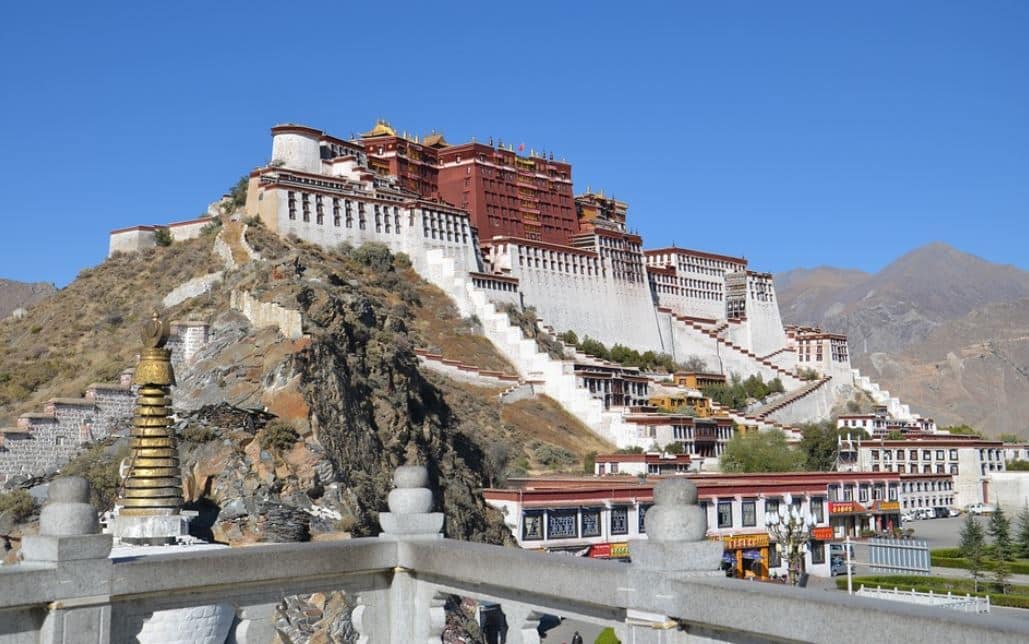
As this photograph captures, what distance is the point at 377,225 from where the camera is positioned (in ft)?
210

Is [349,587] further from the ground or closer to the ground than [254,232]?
closer to the ground

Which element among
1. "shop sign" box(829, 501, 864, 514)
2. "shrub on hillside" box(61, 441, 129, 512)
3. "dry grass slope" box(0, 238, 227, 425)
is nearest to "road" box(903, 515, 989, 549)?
"shop sign" box(829, 501, 864, 514)

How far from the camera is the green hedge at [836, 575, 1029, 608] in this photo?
105 ft

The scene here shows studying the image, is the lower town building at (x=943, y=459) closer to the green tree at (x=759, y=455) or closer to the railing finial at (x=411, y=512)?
the green tree at (x=759, y=455)

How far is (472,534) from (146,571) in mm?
26984

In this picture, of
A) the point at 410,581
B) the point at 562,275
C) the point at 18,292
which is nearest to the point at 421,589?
the point at 410,581

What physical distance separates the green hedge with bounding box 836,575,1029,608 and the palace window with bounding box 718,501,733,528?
4.52 m

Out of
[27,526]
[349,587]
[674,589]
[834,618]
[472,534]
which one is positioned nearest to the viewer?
[834,618]

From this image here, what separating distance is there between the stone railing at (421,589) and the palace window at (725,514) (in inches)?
1235

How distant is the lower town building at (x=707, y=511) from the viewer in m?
34.5

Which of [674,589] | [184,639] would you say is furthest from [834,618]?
[184,639]

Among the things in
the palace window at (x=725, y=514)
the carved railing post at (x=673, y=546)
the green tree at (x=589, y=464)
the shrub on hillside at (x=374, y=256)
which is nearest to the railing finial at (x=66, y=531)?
the carved railing post at (x=673, y=546)

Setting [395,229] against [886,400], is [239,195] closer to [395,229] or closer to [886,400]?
[395,229]

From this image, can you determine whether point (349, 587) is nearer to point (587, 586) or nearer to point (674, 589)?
point (587, 586)
